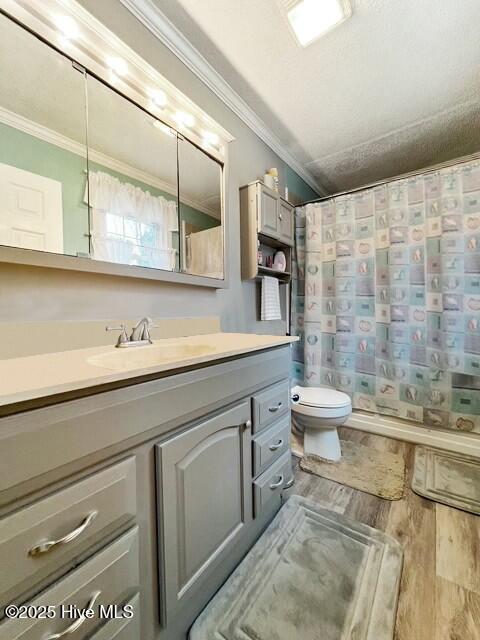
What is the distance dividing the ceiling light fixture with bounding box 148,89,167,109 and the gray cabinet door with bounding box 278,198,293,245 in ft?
3.07

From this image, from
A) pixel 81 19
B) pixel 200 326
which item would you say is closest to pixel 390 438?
pixel 200 326

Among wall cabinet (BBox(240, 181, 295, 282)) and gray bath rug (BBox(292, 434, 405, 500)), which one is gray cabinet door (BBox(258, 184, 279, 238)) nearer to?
wall cabinet (BBox(240, 181, 295, 282))

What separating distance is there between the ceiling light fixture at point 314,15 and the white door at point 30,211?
1284 millimetres

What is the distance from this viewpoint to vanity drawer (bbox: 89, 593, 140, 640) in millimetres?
541

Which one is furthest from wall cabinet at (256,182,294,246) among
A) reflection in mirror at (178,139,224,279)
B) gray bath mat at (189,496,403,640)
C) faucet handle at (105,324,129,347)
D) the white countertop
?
gray bath mat at (189,496,403,640)

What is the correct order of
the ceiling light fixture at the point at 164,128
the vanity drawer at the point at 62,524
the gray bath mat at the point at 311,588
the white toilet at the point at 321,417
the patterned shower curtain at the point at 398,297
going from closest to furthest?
the vanity drawer at the point at 62,524 < the gray bath mat at the point at 311,588 < the ceiling light fixture at the point at 164,128 < the white toilet at the point at 321,417 < the patterned shower curtain at the point at 398,297

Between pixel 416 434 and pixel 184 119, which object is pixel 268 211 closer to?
pixel 184 119

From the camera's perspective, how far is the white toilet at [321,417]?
5.25 ft

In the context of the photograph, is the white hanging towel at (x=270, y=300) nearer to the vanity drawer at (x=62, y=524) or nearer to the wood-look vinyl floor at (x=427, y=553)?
the wood-look vinyl floor at (x=427, y=553)

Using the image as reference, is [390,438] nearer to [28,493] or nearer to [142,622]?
[142,622]

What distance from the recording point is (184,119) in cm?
132

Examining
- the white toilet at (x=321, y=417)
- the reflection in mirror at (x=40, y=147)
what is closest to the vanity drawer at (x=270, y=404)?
the white toilet at (x=321, y=417)

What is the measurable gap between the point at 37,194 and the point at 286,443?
1.39 m

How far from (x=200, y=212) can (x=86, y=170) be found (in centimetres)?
58
